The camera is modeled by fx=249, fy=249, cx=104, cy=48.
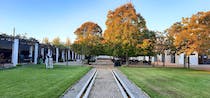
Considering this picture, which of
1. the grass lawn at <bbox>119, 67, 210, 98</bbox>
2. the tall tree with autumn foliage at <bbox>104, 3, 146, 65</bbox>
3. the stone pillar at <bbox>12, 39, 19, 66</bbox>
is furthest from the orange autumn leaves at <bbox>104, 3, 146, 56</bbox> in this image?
the grass lawn at <bbox>119, 67, 210, 98</bbox>

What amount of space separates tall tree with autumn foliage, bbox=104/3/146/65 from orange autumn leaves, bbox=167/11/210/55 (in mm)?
7440

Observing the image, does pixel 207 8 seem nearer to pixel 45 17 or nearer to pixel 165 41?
pixel 165 41

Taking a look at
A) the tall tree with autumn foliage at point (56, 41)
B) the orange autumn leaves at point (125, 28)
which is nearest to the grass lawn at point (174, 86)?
the orange autumn leaves at point (125, 28)

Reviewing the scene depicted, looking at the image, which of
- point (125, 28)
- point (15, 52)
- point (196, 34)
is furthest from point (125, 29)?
point (15, 52)

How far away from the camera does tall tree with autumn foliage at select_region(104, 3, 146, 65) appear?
3356 centimetres

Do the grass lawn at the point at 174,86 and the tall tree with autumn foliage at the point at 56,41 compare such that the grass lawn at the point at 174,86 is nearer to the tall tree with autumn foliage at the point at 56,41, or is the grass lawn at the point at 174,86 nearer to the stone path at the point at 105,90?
the stone path at the point at 105,90

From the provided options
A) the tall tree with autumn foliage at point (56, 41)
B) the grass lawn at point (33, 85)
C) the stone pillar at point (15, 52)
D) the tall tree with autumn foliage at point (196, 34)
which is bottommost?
the grass lawn at point (33, 85)

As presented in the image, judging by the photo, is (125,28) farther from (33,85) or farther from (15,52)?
(33,85)

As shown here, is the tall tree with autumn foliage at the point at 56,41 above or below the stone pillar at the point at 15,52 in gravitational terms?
above

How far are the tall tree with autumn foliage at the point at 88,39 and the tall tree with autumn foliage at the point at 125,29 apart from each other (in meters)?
6.95

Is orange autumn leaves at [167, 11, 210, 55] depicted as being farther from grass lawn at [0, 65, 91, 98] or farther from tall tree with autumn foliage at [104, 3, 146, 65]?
grass lawn at [0, 65, 91, 98]

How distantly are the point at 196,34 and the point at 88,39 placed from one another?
20.8m

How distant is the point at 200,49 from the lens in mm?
24953

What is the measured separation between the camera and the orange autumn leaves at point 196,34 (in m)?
24.7
